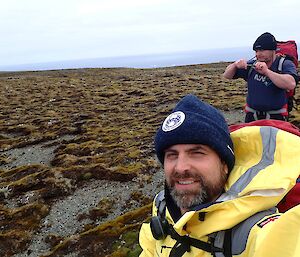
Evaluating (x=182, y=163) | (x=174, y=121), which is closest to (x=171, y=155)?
(x=182, y=163)

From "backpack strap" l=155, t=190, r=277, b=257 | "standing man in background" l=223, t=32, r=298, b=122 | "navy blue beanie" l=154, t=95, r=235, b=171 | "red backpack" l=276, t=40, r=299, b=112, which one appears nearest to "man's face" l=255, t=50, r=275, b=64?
"standing man in background" l=223, t=32, r=298, b=122

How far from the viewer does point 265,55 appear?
28.1 ft

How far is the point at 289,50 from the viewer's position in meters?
9.16

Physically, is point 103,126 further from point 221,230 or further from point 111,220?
point 221,230

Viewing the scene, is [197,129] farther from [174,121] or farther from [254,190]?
[254,190]

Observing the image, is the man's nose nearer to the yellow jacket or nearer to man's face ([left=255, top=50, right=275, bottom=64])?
the yellow jacket

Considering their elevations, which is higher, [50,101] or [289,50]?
[289,50]

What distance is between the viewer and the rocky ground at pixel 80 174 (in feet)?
36.8

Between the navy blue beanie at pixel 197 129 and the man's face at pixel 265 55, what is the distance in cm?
445

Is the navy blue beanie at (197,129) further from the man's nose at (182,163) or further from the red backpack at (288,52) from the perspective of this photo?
the red backpack at (288,52)

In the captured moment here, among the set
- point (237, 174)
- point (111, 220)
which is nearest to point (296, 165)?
point (237, 174)

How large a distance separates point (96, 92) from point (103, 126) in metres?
17.2

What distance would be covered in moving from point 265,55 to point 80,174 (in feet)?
33.8

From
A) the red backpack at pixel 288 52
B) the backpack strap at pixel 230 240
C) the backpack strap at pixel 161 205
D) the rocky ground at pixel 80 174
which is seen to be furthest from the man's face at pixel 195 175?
the rocky ground at pixel 80 174
